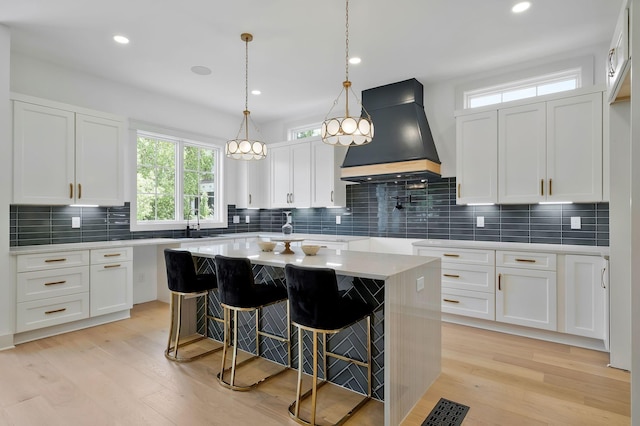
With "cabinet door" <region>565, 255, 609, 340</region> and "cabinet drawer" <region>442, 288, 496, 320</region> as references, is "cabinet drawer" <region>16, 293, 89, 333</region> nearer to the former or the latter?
"cabinet drawer" <region>442, 288, 496, 320</region>

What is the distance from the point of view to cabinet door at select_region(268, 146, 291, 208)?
572cm

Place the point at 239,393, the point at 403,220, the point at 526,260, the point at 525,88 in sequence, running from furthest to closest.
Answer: the point at 403,220 → the point at 525,88 → the point at 526,260 → the point at 239,393

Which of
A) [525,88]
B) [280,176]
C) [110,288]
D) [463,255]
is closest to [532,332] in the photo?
[463,255]

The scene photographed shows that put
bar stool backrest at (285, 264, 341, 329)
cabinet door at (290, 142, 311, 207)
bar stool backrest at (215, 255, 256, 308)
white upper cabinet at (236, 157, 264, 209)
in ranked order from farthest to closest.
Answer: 1. white upper cabinet at (236, 157, 264, 209)
2. cabinet door at (290, 142, 311, 207)
3. bar stool backrest at (215, 255, 256, 308)
4. bar stool backrest at (285, 264, 341, 329)

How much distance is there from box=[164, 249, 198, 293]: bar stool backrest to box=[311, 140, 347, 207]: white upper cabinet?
106 inches

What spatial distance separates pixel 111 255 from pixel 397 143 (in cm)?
360

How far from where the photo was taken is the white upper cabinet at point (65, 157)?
3.41m

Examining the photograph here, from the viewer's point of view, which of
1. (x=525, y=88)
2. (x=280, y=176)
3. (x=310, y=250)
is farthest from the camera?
(x=280, y=176)

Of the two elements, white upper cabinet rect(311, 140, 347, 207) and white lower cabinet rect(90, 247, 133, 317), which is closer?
white lower cabinet rect(90, 247, 133, 317)

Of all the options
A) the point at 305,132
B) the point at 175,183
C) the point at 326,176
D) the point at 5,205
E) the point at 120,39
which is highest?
the point at 120,39

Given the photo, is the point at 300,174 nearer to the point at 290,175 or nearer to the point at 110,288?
the point at 290,175

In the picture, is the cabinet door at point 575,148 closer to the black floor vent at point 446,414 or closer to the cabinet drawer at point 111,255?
the black floor vent at point 446,414

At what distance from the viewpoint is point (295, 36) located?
132 inches

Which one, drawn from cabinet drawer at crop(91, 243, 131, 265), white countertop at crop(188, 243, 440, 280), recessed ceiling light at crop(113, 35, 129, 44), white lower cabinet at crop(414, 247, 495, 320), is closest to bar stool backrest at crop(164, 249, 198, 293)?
white countertop at crop(188, 243, 440, 280)
